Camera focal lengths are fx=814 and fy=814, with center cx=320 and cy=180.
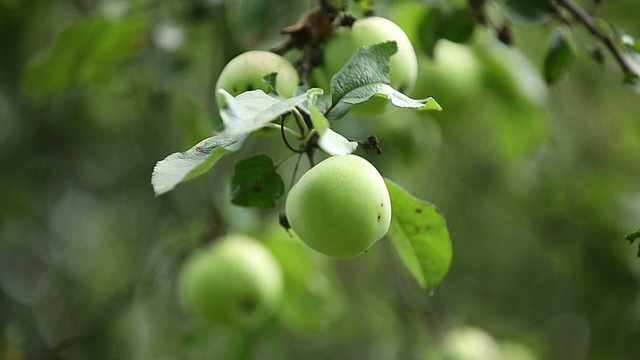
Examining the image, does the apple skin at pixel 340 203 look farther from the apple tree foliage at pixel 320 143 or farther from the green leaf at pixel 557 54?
the green leaf at pixel 557 54

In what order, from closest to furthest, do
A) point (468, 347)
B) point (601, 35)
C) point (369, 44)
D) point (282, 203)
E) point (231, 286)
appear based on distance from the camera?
1. point (369, 44)
2. point (601, 35)
3. point (231, 286)
4. point (468, 347)
5. point (282, 203)

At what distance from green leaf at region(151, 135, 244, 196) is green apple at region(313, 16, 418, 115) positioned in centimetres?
23

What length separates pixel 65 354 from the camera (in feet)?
7.50

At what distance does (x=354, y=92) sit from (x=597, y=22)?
1.40 ft

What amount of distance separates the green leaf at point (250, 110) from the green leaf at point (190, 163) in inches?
1.4

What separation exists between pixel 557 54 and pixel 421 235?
1.18ft

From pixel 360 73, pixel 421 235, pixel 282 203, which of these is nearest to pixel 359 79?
pixel 360 73

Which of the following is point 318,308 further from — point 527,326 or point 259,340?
point 527,326

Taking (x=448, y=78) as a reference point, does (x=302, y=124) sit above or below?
above

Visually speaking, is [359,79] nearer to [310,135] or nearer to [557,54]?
[310,135]

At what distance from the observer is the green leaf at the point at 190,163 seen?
66 cm

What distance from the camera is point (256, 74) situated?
88cm

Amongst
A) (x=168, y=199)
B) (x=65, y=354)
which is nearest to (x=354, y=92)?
(x=168, y=199)

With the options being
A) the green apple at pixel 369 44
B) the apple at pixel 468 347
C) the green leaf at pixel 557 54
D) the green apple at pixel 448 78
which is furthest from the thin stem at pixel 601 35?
the apple at pixel 468 347
